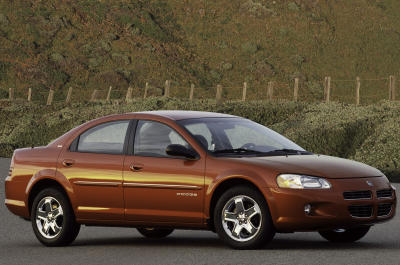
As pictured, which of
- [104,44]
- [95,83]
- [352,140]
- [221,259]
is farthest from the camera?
[104,44]

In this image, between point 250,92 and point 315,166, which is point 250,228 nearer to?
point 315,166

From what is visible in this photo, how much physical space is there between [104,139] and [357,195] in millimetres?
3139

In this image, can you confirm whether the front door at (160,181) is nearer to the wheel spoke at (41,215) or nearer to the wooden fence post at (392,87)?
the wheel spoke at (41,215)

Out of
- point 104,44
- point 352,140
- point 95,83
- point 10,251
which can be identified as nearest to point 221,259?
point 10,251

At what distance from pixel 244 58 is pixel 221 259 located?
249 feet

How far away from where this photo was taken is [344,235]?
1154 centimetres

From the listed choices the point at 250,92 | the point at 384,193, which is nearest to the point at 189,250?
the point at 384,193

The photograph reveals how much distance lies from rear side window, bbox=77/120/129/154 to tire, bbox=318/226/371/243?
253 cm

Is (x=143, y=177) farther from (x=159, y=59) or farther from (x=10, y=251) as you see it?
(x=159, y=59)

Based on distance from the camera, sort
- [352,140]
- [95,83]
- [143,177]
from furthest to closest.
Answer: [95,83], [352,140], [143,177]

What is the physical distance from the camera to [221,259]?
999 centimetres

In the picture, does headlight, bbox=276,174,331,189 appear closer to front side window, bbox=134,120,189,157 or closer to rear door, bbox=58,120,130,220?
front side window, bbox=134,120,189,157

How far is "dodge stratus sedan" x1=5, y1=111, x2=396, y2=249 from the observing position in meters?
10.2

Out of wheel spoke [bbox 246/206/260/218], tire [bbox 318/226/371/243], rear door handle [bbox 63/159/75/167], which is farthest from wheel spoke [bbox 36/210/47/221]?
tire [bbox 318/226/371/243]
